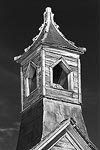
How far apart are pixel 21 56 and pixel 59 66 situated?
211 cm

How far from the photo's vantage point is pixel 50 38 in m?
29.3

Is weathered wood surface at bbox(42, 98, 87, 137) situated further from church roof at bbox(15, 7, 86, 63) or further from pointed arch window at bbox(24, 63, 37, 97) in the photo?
church roof at bbox(15, 7, 86, 63)

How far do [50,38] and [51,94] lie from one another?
3.15 metres

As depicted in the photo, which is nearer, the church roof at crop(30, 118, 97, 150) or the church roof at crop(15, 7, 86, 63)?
the church roof at crop(30, 118, 97, 150)

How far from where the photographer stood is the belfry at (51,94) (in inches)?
1053

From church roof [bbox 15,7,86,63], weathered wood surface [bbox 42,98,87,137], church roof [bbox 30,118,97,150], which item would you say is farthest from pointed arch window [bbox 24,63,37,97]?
church roof [bbox 30,118,97,150]

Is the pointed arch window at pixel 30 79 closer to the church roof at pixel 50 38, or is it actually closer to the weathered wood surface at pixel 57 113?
the church roof at pixel 50 38

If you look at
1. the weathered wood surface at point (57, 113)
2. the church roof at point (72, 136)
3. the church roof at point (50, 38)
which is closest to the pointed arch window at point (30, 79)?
the church roof at point (50, 38)

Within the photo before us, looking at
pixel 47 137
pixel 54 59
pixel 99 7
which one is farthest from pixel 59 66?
pixel 99 7

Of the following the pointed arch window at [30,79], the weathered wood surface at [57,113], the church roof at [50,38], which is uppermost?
the church roof at [50,38]

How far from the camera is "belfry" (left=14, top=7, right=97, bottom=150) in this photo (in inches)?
1053

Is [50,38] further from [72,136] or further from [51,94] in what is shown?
[72,136]

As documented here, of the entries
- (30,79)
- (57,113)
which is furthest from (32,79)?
(57,113)

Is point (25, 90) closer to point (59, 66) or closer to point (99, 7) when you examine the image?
point (59, 66)
